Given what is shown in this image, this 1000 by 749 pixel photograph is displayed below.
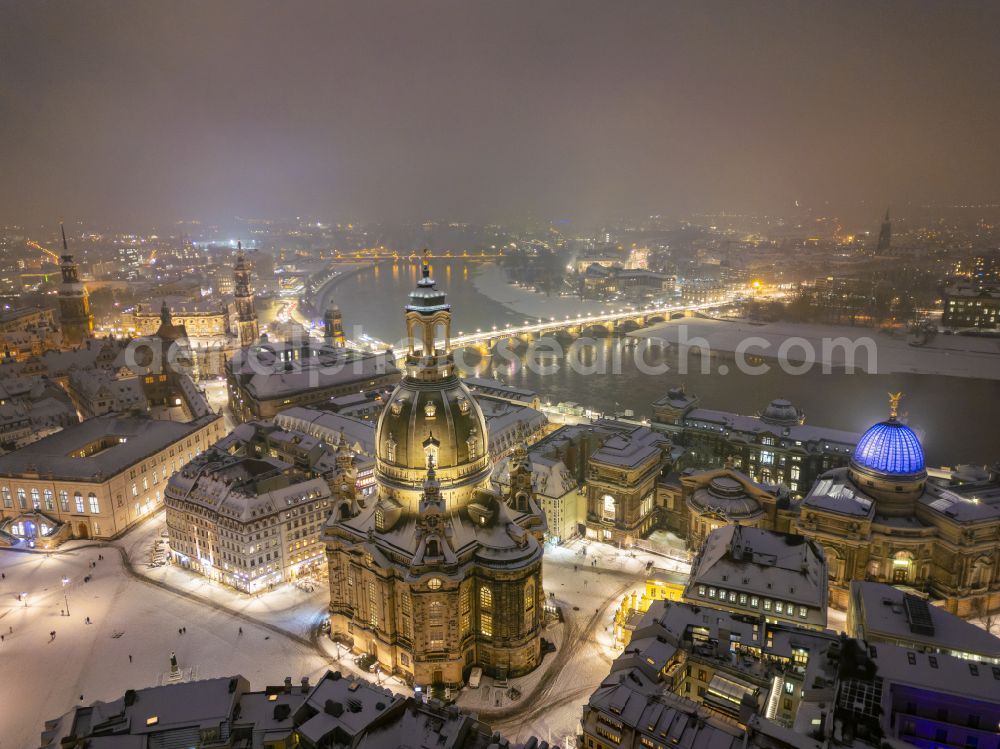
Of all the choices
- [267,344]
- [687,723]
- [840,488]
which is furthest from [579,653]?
[267,344]

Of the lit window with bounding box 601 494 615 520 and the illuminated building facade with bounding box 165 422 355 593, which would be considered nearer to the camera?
the illuminated building facade with bounding box 165 422 355 593

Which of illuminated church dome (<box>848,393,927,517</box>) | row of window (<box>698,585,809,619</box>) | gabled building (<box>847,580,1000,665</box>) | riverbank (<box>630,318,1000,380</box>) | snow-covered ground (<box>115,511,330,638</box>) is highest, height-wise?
illuminated church dome (<box>848,393,927,517</box>)

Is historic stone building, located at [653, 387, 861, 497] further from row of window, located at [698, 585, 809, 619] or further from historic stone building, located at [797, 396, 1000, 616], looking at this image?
row of window, located at [698, 585, 809, 619]

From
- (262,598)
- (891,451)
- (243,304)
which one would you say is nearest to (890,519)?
(891,451)

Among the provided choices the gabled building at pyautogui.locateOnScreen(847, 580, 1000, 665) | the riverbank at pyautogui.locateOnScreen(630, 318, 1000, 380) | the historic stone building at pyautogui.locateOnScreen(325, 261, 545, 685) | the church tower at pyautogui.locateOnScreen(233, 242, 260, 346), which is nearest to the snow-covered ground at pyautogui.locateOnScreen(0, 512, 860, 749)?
the historic stone building at pyautogui.locateOnScreen(325, 261, 545, 685)

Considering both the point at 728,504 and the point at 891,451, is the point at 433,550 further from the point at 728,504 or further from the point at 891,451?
the point at 891,451

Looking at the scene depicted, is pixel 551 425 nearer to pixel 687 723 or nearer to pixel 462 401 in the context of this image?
pixel 462 401
